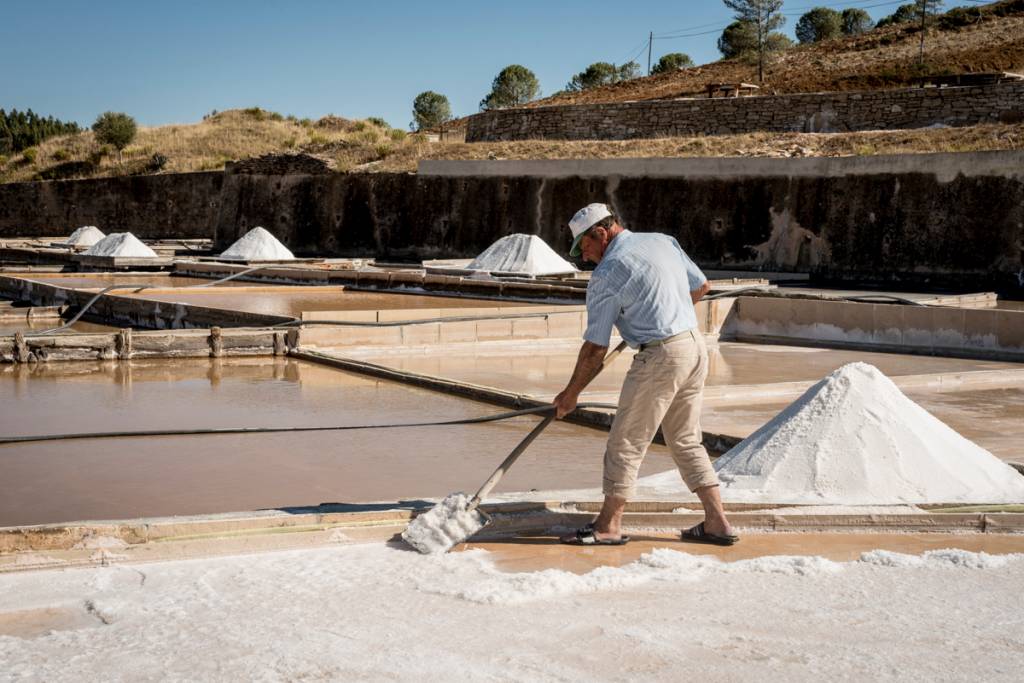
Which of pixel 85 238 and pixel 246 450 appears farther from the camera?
pixel 85 238

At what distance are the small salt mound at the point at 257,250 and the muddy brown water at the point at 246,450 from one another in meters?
9.45

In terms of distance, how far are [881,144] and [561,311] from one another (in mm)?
11969

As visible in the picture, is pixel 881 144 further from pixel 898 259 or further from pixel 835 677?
pixel 835 677

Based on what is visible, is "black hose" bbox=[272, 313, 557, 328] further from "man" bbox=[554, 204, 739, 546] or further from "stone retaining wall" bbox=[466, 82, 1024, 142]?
"stone retaining wall" bbox=[466, 82, 1024, 142]

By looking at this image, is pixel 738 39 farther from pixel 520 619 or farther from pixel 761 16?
pixel 520 619

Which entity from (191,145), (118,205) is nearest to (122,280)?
(118,205)

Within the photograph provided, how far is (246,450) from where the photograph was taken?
5.61 meters

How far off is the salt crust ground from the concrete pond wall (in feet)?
42.2

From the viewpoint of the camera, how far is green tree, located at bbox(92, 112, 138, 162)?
38250 millimetres

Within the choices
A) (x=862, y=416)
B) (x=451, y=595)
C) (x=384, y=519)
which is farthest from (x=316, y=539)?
(x=862, y=416)

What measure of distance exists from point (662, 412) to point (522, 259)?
1119cm

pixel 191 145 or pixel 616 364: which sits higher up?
pixel 191 145

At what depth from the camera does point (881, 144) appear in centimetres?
2038

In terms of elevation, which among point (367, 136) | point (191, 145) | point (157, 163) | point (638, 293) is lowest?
point (638, 293)
